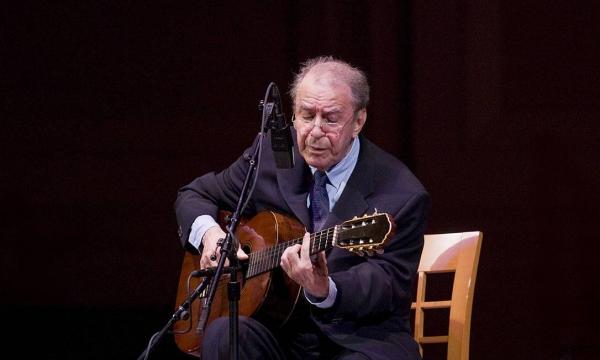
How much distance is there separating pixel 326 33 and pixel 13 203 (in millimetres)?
1918

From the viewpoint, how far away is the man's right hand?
9.82 ft

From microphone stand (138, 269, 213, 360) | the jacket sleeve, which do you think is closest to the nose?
the jacket sleeve

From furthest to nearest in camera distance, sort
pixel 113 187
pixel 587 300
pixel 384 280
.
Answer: pixel 113 187 < pixel 587 300 < pixel 384 280

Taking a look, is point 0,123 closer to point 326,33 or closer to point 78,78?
point 78,78

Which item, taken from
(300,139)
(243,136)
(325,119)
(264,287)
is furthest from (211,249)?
(243,136)

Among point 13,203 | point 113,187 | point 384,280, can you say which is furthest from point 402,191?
point 13,203

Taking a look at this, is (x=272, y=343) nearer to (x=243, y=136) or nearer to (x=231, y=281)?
(x=231, y=281)

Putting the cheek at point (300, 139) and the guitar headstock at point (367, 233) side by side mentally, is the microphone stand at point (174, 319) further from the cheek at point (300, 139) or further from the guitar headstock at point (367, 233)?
the cheek at point (300, 139)

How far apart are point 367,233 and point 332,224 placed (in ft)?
1.34

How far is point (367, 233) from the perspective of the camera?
8.35 feet

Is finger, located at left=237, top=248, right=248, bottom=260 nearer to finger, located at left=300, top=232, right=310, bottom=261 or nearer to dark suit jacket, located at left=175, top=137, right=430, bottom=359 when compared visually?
dark suit jacket, located at left=175, top=137, right=430, bottom=359

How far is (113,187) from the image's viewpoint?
→ 4785mm

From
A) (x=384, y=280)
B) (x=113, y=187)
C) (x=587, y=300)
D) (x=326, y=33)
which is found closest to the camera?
(x=384, y=280)

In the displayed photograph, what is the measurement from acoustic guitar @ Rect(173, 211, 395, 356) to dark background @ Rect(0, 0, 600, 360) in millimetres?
1282
